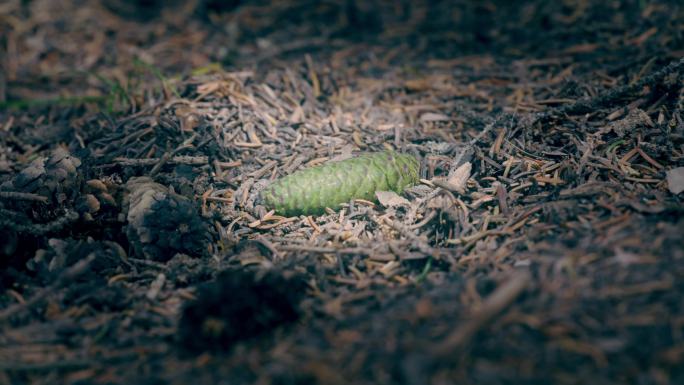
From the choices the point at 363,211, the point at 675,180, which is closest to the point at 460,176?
the point at 363,211

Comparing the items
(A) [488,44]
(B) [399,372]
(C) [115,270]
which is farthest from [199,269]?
(A) [488,44]

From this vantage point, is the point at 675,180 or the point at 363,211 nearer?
the point at 675,180

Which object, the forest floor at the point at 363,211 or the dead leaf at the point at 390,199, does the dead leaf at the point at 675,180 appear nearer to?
the forest floor at the point at 363,211

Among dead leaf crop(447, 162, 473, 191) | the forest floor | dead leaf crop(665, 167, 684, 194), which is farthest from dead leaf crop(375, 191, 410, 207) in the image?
dead leaf crop(665, 167, 684, 194)

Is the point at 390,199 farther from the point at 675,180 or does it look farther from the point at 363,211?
the point at 675,180

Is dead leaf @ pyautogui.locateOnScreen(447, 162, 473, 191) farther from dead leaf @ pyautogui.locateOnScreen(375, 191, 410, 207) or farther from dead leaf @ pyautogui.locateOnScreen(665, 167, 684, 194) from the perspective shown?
dead leaf @ pyautogui.locateOnScreen(665, 167, 684, 194)

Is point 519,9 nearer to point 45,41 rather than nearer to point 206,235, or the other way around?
point 206,235

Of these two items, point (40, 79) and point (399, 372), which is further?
point (40, 79)
